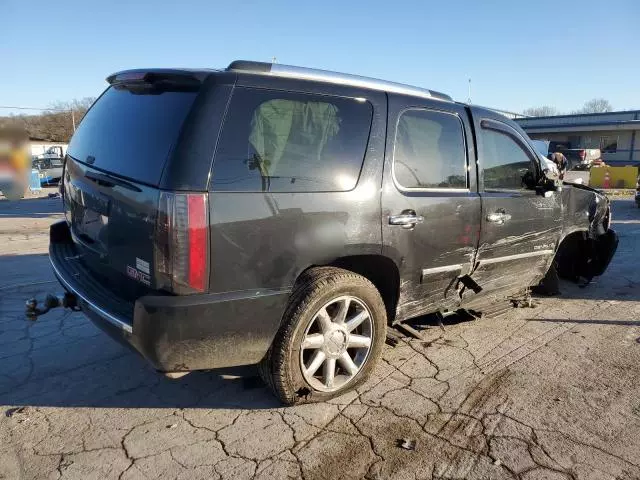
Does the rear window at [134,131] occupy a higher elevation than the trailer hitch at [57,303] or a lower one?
higher

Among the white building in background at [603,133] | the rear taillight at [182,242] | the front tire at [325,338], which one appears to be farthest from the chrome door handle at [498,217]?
the white building in background at [603,133]

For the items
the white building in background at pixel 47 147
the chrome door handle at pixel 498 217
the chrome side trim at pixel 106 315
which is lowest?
the chrome side trim at pixel 106 315

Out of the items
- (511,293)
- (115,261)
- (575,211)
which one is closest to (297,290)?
(115,261)

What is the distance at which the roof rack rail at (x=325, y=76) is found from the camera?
9.11ft

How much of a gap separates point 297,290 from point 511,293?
258 cm

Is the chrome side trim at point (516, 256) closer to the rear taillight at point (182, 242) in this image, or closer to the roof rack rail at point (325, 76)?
the roof rack rail at point (325, 76)

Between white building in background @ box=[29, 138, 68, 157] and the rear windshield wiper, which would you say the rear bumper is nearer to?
the rear windshield wiper

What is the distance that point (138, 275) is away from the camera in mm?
2627

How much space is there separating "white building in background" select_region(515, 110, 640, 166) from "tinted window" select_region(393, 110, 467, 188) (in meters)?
42.1

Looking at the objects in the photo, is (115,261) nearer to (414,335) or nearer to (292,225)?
(292,225)

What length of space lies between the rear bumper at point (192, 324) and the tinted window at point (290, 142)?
2.04ft

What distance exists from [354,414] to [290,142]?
5.61ft

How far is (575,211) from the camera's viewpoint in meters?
4.91

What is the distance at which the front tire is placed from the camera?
287cm
